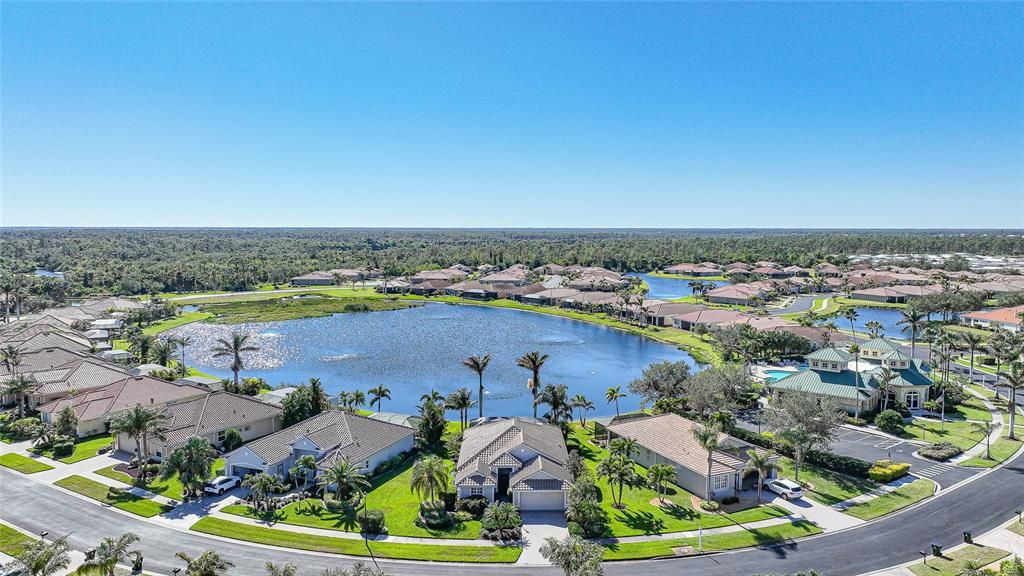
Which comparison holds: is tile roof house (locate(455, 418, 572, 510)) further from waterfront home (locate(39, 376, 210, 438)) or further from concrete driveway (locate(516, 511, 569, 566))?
waterfront home (locate(39, 376, 210, 438))

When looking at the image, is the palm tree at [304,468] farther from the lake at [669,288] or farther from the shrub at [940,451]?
the lake at [669,288]

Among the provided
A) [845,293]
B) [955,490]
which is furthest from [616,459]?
[845,293]

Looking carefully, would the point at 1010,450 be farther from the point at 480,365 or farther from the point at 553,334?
the point at 553,334

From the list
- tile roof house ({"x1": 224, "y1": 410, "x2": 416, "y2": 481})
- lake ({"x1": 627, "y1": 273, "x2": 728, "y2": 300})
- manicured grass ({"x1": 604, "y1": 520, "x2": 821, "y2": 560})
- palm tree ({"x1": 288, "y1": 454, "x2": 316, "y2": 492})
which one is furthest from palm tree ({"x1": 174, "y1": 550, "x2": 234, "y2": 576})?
lake ({"x1": 627, "y1": 273, "x2": 728, "y2": 300})

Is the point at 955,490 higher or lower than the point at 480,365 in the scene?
lower

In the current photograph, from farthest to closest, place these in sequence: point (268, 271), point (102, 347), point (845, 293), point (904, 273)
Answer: point (268, 271) < point (904, 273) < point (845, 293) < point (102, 347)

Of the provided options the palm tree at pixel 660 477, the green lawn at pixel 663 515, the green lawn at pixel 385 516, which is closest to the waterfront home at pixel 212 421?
the green lawn at pixel 385 516
